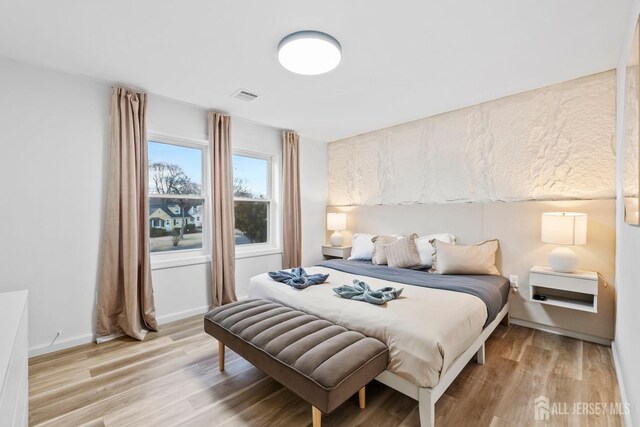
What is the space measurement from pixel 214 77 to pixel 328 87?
1.09m

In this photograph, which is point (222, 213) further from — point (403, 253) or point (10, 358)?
point (10, 358)

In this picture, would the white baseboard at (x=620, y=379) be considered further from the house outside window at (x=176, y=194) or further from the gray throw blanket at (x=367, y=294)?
the house outside window at (x=176, y=194)

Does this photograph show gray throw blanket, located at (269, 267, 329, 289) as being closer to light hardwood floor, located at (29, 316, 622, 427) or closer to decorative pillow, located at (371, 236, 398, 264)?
light hardwood floor, located at (29, 316, 622, 427)

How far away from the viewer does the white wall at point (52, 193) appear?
2318mm

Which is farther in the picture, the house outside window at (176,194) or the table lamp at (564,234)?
the house outside window at (176,194)

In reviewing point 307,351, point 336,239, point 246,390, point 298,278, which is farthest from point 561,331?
point 246,390

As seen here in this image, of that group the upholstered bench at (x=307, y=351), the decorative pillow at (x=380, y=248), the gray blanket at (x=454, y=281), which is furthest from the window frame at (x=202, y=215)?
the decorative pillow at (x=380, y=248)

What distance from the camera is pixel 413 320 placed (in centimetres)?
172

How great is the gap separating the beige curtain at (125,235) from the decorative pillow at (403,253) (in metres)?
2.64

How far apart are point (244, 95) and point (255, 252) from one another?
2.04m

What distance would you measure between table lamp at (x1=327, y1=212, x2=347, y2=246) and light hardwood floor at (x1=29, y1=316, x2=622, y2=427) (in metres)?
2.46

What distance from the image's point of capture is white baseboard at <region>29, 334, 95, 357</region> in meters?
2.41

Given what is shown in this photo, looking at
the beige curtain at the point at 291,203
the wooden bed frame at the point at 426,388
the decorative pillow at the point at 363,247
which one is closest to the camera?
the wooden bed frame at the point at 426,388

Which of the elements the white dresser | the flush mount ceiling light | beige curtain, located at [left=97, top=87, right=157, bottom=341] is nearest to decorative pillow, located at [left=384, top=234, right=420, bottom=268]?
the flush mount ceiling light
